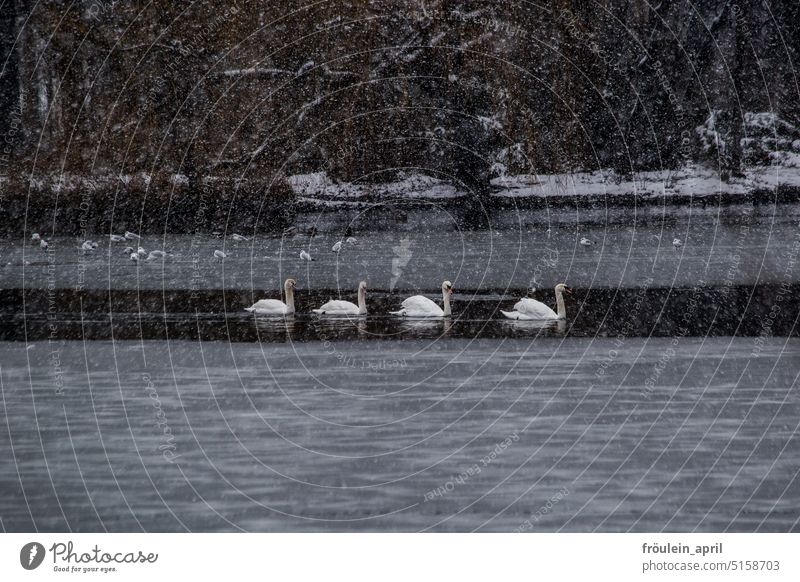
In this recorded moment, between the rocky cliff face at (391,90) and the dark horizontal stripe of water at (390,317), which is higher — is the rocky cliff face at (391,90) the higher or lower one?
the higher one

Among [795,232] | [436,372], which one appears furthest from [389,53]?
[436,372]

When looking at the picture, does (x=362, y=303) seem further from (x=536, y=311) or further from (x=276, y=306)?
(x=536, y=311)

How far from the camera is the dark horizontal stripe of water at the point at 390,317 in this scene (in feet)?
35.0

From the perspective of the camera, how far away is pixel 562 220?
804 inches

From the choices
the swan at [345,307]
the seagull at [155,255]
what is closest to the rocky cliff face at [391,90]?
the seagull at [155,255]

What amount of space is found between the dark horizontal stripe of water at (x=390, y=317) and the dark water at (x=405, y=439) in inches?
35.9

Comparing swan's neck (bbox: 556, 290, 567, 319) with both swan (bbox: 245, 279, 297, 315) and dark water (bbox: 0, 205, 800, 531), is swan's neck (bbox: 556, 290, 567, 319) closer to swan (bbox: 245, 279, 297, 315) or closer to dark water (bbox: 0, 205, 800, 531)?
dark water (bbox: 0, 205, 800, 531)

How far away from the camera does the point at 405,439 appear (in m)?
6.88

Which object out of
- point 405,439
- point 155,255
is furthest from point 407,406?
point 155,255

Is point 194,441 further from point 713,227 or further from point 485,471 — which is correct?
point 713,227
